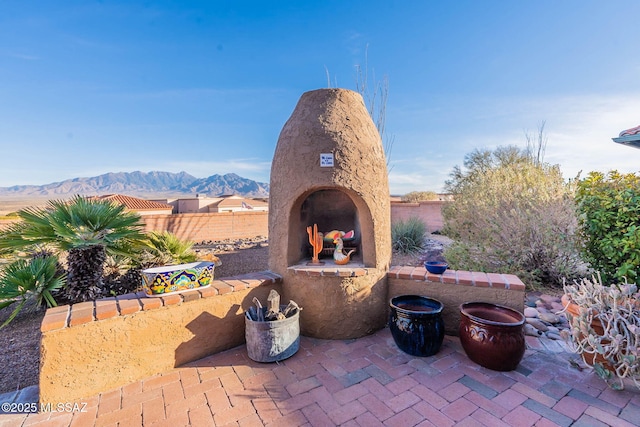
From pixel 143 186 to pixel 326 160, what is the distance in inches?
7352

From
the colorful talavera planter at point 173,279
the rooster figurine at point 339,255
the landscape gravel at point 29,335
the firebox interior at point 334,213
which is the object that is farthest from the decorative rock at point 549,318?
the colorful talavera planter at point 173,279

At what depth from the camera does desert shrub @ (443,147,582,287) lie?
5035 millimetres

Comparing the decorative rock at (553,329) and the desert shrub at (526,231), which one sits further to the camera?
the desert shrub at (526,231)

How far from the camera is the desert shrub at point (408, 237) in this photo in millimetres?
9469

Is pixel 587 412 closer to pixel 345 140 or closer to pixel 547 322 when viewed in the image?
pixel 547 322

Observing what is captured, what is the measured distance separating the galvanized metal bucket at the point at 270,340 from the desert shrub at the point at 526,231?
4.91 metres

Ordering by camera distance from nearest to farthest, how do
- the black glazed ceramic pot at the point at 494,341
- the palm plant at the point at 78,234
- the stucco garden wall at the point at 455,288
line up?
1. the black glazed ceramic pot at the point at 494,341
2. the stucco garden wall at the point at 455,288
3. the palm plant at the point at 78,234

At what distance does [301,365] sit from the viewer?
9.18ft

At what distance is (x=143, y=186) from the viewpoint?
155m

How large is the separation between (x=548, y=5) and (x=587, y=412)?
608 cm

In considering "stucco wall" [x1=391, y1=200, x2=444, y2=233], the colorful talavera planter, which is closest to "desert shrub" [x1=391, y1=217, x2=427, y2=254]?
"stucco wall" [x1=391, y1=200, x2=444, y2=233]

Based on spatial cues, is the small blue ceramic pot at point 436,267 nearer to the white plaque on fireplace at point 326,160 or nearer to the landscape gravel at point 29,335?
the landscape gravel at point 29,335

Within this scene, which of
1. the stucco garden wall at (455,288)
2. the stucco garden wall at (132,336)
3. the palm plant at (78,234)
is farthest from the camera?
the palm plant at (78,234)

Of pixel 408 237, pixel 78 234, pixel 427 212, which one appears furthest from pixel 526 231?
pixel 427 212
